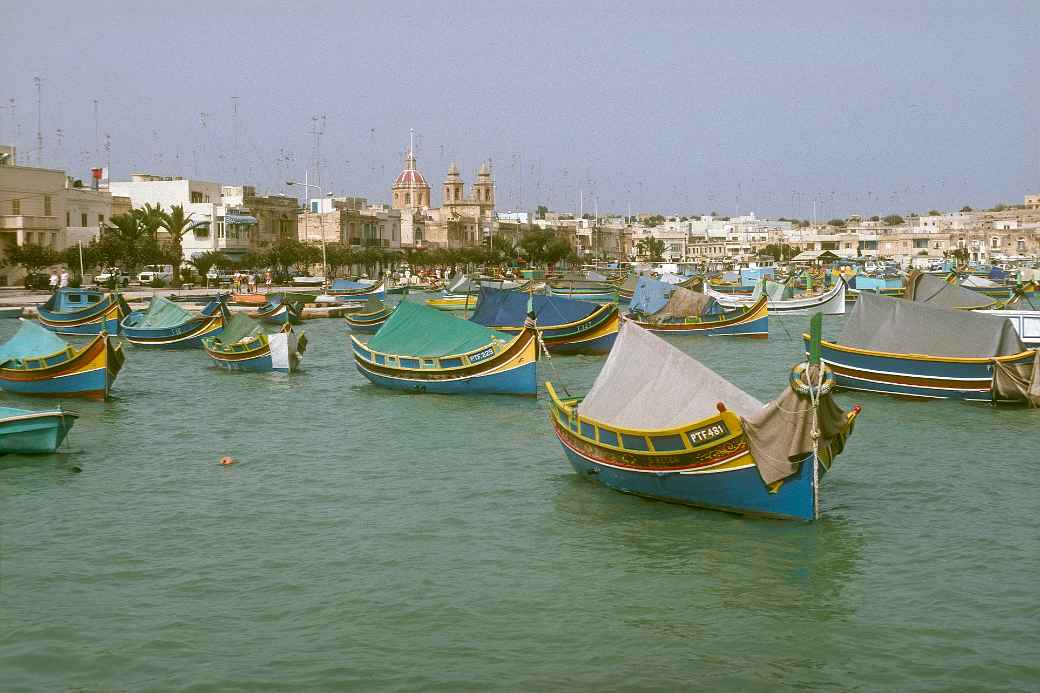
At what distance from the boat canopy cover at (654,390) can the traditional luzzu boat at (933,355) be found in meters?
11.8

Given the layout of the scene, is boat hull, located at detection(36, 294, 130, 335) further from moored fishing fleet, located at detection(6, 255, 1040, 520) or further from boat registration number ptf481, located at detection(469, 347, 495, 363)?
boat registration number ptf481, located at detection(469, 347, 495, 363)

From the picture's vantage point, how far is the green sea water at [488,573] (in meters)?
12.9

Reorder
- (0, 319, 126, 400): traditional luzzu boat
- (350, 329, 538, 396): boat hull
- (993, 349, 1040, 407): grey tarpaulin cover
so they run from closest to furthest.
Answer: (993, 349, 1040, 407): grey tarpaulin cover
(0, 319, 126, 400): traditional luzzu boat
(350, 329, 538, 396): boat hull

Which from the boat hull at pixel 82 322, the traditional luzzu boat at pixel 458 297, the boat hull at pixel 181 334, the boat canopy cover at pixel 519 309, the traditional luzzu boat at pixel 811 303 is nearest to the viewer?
the boat canopy cover at pixel 519 309

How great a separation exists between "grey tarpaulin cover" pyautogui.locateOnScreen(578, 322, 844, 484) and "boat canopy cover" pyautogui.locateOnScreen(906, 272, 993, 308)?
93.6 ft

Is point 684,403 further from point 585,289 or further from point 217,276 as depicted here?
point 585,289

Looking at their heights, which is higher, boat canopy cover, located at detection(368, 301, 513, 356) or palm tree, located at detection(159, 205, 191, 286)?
palm tree, located at detection(159, 205, 191, 286)

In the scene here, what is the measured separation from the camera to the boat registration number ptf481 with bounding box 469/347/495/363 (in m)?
30.3

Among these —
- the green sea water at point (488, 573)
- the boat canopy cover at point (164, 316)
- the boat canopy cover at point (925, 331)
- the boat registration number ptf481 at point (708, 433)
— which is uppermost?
the boat canopy cover at point (925, 331)

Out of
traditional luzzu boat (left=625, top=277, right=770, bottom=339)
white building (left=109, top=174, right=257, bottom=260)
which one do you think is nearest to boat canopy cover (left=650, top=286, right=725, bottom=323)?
traditional luzzu boat (left=625, top=277, right=770, bottom=339)

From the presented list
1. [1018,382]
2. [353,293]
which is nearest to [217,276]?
[353,293]

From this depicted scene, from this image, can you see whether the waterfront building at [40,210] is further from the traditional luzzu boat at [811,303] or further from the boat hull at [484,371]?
the boat hull at [484,371]

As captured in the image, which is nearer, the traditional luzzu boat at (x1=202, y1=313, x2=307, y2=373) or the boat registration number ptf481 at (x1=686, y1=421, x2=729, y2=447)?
the boat registration number ptf481 at (x1=686, y1=421, x2=729, y2=447)

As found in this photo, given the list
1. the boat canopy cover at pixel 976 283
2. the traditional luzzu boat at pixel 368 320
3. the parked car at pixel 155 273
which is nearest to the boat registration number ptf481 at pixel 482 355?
the traditional luzzu boat at pixel 368 320
